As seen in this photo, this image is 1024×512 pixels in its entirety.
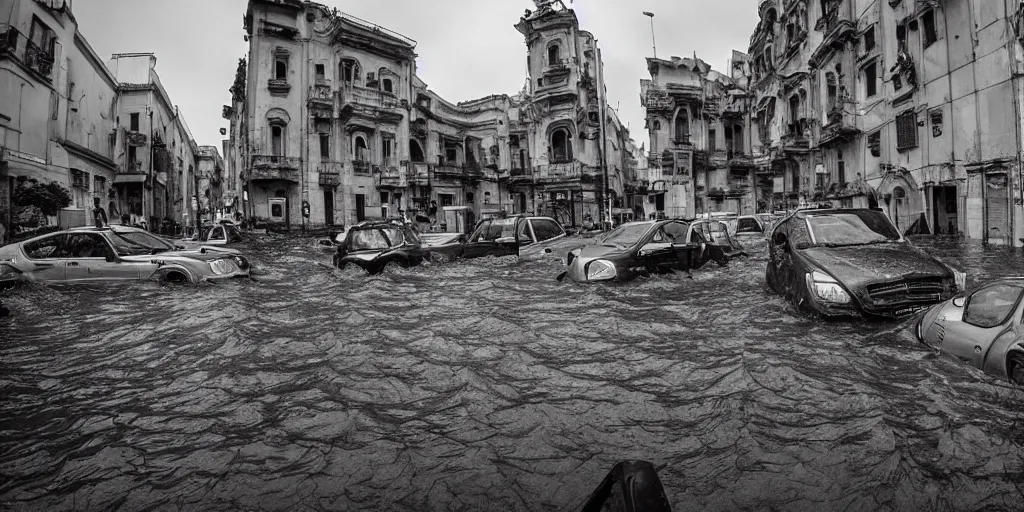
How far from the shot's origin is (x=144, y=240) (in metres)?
10.6

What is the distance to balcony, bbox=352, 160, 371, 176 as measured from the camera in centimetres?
3388

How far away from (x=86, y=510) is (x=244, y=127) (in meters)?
35.9

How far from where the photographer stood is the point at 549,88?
3597 cm

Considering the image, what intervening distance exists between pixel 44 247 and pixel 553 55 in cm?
3290

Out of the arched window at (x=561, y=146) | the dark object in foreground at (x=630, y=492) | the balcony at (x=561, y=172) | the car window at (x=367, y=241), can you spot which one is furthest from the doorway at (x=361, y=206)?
the dark object in foreground at (x=630, y=492)

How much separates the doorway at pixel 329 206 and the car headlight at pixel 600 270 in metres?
28.0

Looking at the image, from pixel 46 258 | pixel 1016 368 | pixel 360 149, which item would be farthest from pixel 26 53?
pixel 1016 368

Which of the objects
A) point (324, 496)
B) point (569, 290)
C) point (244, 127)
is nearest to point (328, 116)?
point (244, 127)

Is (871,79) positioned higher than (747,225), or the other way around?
(871,79)

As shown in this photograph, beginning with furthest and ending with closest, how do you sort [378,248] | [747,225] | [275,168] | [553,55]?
[553,55], [275,168], [747,225], [378,248]

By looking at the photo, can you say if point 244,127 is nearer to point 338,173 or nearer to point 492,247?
point 338,173

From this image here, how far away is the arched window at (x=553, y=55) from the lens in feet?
119

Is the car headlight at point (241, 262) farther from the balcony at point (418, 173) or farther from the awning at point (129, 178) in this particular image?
the awning at point (129, 178)

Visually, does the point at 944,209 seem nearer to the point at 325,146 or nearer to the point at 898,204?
the point at 898,204
